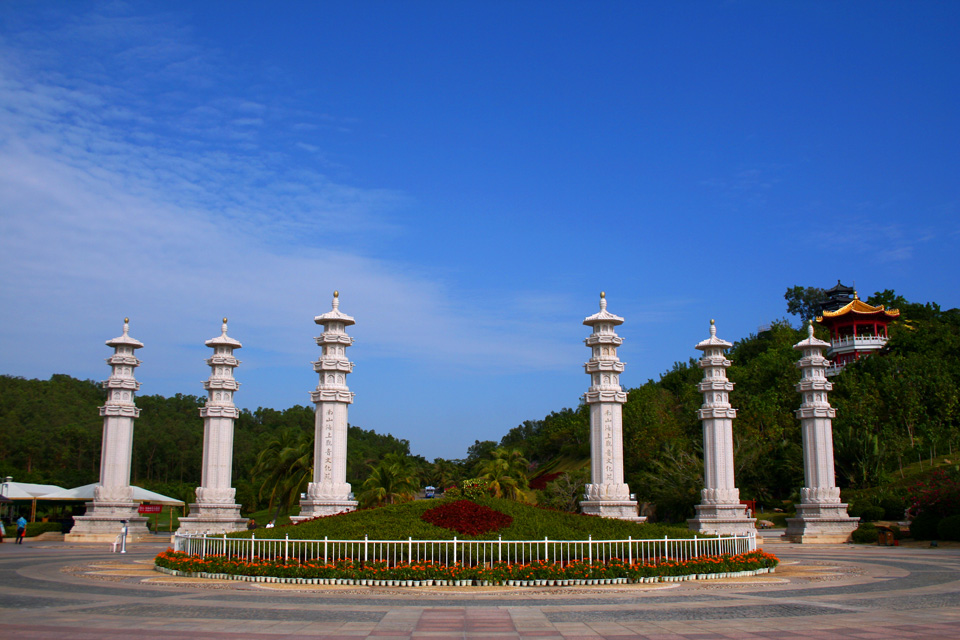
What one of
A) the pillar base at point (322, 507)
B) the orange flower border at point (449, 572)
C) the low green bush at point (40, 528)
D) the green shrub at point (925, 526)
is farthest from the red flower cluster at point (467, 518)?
the low green bush at point (40, 528)

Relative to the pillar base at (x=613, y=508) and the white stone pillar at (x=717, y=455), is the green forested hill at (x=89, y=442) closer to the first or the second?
the pillar base at (x=613, y=508)

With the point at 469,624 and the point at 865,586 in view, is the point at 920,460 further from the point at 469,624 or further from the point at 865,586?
the point at 469,624

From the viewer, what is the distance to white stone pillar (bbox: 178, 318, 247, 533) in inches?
1164

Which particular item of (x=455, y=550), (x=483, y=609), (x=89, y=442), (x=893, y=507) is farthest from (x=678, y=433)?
(x=89, y=442)

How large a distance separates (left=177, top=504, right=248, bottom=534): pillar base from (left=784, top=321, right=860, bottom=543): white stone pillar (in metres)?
23.2

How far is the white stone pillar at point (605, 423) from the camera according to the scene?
27.8 meters

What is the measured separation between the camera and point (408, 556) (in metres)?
16.5

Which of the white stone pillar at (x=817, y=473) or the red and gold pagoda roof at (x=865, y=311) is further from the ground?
the red and gold pagoda roof at (x=865, y=311)

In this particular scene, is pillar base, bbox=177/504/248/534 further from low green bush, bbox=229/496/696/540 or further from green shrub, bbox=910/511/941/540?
green shrub, bbox=910/511/941/540

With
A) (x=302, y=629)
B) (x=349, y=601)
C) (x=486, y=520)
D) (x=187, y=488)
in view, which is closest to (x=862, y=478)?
(x=486, y=520)

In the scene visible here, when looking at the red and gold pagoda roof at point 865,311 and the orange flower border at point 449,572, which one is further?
the red and gold pagoda roof at point 865,311

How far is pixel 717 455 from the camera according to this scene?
1217 inches

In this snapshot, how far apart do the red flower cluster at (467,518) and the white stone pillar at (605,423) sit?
9446 mm

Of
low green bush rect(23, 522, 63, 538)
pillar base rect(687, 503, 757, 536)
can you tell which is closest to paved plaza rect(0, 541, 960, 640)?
pillar base rect(687, 503, 757, 536)
